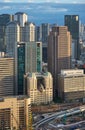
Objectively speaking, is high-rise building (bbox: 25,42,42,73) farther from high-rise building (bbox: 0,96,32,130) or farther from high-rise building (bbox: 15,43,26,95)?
high-rise building (bbox: 0,96,32,130)

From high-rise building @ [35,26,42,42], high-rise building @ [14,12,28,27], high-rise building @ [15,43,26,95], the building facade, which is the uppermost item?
high-rise building @ [14,12,28,27]

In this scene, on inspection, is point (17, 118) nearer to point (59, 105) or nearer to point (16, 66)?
point (59, 105)

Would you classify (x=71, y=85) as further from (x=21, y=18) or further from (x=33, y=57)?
(x=21, y=18)

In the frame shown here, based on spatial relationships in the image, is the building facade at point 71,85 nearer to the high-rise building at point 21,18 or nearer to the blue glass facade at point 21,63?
the blue glass facade at point 21,63

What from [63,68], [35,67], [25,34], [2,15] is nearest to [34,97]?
[35,67]

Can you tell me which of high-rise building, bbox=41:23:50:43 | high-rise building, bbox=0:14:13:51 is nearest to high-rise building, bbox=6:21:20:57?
high-rise building, bbox=0:14:13:51

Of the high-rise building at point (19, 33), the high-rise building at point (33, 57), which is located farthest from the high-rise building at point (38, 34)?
the high-rise building at point (33, 57)
